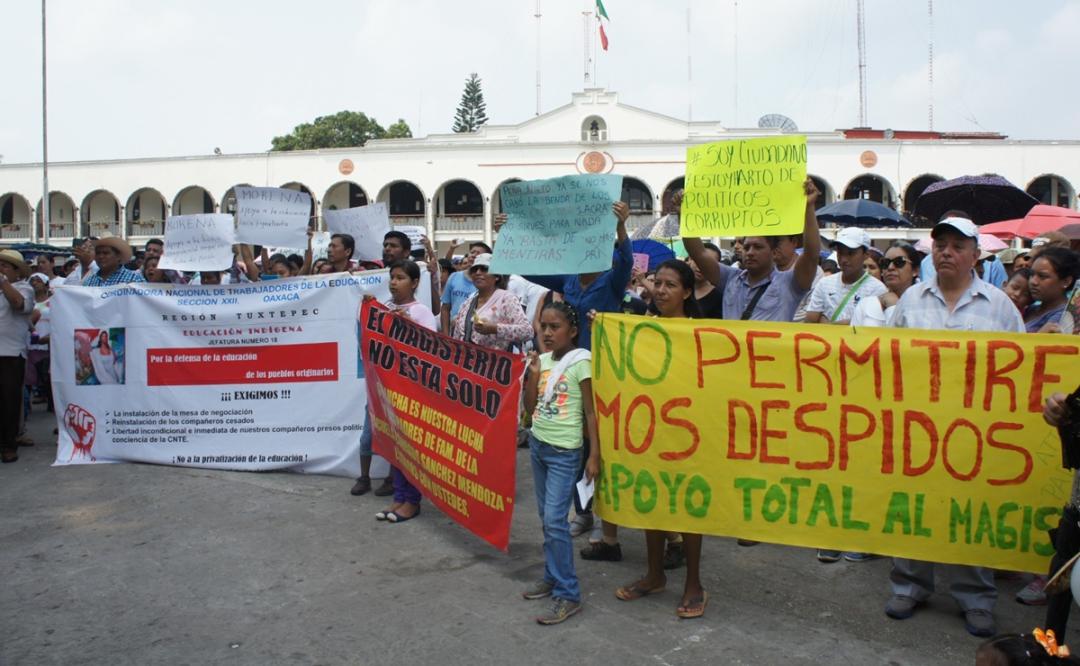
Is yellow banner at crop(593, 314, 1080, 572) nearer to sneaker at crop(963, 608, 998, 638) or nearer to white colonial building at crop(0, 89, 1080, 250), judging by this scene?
sneaker at crop(963, 608, 998, 638)

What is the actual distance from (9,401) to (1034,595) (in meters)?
7.70

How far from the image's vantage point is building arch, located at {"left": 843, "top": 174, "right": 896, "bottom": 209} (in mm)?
40094

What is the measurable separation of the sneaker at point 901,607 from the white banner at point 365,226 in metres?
5.04

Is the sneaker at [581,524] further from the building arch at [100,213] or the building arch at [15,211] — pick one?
the building arch at [15,211]

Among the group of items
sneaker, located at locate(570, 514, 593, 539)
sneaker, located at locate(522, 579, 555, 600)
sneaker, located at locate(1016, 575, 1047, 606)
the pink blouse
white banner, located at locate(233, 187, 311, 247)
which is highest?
white banner, located at locate(233, 187, 311, 247)

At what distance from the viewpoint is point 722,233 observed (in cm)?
458

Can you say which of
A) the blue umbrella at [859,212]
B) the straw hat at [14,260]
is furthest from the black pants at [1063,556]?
the blue umbrella at [859,212]

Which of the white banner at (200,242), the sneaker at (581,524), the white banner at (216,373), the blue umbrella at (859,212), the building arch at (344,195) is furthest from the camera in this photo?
the building arch at (344,195)

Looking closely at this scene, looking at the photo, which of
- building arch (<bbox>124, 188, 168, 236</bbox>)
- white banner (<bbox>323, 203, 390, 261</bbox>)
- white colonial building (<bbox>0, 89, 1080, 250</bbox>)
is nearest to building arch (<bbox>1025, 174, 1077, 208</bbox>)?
white colonial building (<bbox>0, 89, 1080, 250</bbox>)

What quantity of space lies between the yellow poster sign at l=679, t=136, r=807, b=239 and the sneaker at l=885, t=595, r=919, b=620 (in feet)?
Result: 6.21

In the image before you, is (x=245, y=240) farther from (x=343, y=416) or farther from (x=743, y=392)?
(x=743, y=392)

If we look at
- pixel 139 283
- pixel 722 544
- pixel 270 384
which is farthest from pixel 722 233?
pixel 139 283

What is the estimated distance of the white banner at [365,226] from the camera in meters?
7.37

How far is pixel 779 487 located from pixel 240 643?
8.47 ft
